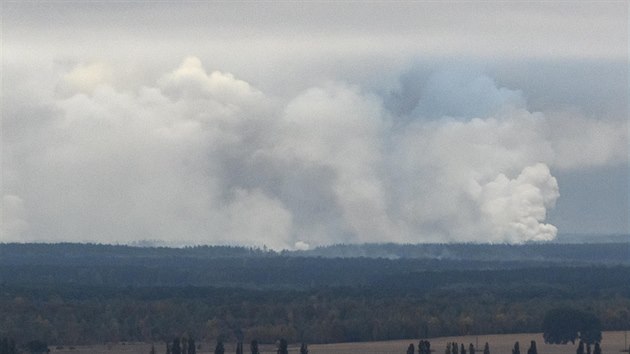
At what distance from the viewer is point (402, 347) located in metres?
178

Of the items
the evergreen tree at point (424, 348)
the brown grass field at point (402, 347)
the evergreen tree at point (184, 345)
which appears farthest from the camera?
the brown grass field at point (402, 347)

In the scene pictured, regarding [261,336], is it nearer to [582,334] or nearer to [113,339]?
[113,339]

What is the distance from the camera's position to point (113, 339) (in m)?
192

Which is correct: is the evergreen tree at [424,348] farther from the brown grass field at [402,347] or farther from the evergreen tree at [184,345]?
the evergreen tree at [184,345]

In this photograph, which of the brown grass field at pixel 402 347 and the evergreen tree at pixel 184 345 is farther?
the brown grass field at pixel 402 347

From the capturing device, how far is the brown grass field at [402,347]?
173750mm

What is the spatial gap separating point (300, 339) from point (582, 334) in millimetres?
25318

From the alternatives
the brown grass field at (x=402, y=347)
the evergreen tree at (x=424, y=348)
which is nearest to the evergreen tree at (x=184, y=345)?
the brown grass field at (x=402, y=347)

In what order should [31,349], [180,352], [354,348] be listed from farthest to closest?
[354,348], [31,349], [180,352]

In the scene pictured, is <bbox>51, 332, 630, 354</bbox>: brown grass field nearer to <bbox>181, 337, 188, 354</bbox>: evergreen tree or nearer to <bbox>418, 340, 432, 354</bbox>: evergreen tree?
<bbox>181, 337, 188, 354</bbox>: evergreen tree

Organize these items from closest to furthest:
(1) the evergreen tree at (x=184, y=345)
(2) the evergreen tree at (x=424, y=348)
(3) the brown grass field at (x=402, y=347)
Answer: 1. (2) the evergreen tree at (x=424, y=348)
2. (1) the evergreen tree at (x=184, y=345)
3. (3) the brown grass field at (x=402, y=347)

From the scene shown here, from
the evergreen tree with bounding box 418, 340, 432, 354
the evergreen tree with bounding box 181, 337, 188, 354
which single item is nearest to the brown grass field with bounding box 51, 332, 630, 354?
the evergreen tree with bounding box 181, 337, 188, 354

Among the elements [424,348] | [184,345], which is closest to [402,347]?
[424,348]

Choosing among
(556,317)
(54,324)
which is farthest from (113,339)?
(556,317)
